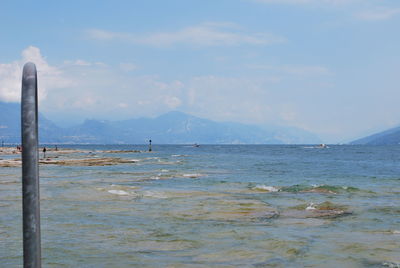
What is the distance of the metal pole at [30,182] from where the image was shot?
327 centimetres

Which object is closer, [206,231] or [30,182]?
[30,182]

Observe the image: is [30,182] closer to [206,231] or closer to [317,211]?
[206,231]

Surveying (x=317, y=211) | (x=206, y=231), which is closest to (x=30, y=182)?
(x=206, y=231)

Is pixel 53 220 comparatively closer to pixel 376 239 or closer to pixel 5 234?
pixel 5 234

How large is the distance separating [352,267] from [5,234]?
12426 millimetres

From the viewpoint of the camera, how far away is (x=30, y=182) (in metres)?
3.29

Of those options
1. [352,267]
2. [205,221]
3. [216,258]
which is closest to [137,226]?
[205,221]

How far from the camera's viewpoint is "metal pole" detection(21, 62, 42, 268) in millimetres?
3270

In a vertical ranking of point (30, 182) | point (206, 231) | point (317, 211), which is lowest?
point (317, 211)

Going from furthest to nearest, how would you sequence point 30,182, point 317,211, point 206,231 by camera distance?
1. point 317,211
2. point 206,231
3. point 30,182

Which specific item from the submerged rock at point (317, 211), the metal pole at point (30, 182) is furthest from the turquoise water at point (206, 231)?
the metal pole at point (30, 182)

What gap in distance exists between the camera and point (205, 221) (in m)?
19.9

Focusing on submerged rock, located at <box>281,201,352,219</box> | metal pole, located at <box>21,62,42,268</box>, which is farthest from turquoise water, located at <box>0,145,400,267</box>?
metal pole, located at <box>21,62,42,268</box>

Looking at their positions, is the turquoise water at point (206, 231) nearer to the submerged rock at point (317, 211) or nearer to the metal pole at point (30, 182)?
the submerged rock at point (317, 211)
